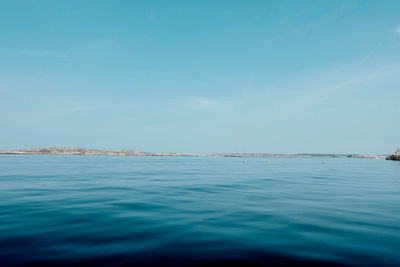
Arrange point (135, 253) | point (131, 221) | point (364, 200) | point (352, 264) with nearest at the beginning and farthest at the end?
1. point (352, 264)
2. point (135, 253)
3. point (131, 221)
4. point (364, 200)

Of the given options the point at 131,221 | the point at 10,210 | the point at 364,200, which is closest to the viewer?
the point at 131,221

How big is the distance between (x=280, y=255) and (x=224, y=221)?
3314 mm

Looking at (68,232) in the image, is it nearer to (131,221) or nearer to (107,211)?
(131,221)

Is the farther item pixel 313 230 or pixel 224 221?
pixel 224 221

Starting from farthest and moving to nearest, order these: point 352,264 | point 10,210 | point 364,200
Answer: point 364,200 < point 10,210 < point 352,264

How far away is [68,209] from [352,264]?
1111 cm

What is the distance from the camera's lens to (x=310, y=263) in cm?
548

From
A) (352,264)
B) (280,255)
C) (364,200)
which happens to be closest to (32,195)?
(280,255)

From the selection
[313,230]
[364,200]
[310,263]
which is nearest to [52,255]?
[310,263]

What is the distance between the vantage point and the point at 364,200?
1380 cm

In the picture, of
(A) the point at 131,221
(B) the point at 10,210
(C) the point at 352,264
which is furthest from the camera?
(B) the point at 10,210

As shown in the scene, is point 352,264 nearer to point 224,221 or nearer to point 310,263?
point 310,263

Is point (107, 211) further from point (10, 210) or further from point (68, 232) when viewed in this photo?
point (10, 210)

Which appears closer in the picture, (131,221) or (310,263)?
(310,263)
